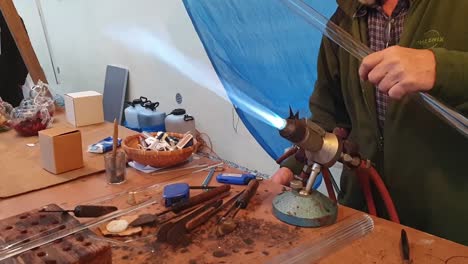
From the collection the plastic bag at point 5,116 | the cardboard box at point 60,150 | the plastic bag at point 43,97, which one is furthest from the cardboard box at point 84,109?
the cardboard box at point 60,150

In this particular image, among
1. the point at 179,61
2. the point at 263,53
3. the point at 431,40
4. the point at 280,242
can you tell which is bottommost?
the point at 280,242

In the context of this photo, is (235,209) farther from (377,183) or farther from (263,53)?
(263,53)

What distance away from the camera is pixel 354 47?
41.1 inches

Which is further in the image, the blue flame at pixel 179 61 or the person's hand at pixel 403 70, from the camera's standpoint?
the blue flame at pixel 179 61

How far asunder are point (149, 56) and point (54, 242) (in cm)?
246

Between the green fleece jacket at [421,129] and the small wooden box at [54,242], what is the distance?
687 mm

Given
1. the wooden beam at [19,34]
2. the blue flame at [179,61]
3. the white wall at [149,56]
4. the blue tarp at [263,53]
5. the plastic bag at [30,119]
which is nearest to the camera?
the plastic bag at [30,119]

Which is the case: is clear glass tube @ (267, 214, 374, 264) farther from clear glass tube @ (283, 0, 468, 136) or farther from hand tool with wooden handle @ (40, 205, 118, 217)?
hand tool with wooden handle @ (40, 205, 118, 217)

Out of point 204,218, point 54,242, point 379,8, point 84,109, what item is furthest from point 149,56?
point 54,242

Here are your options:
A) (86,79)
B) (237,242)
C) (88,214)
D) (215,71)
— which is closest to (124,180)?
(88,214)

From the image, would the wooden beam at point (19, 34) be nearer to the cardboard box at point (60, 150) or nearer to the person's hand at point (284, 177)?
the cardboard box at point (60, 150)

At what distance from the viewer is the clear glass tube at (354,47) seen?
929 millimetres

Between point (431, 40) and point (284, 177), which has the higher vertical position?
point (431, 40)

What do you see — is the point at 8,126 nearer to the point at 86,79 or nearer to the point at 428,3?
the point at 428,3
